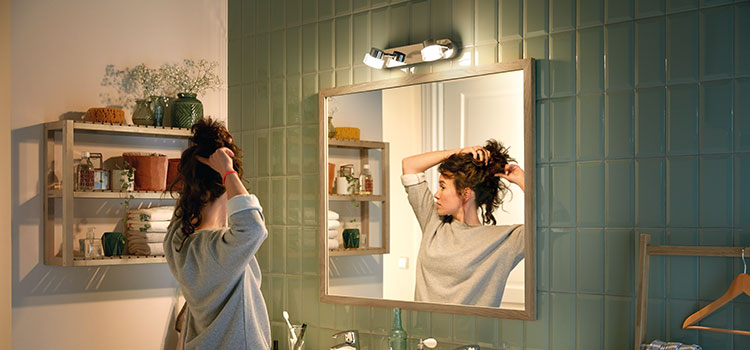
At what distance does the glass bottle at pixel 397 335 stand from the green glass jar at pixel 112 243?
3.95 ft

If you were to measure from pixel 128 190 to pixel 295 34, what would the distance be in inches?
35.7

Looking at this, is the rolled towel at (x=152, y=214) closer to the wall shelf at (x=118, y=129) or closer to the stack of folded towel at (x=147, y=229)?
the stack of folded towel at (x=147, y=229)

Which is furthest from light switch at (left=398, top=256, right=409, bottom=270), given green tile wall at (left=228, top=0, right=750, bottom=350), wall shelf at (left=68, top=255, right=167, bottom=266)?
wall shelf at (left=68, top=255, right=167, bottom=266)

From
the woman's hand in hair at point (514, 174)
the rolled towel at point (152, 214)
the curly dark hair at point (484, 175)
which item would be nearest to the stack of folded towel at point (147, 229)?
the rolled towel at point (152, 214)

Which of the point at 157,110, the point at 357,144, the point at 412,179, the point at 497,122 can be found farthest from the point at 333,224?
the point at 157,110

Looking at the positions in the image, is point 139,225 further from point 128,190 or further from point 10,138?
point 10,138

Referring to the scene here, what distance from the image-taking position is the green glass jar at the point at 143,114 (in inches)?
121

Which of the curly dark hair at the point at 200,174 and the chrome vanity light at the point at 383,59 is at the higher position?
the chrome vanity light at the point at 383,59

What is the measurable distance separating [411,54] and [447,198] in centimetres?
52

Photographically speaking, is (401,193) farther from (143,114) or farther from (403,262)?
(143,114)

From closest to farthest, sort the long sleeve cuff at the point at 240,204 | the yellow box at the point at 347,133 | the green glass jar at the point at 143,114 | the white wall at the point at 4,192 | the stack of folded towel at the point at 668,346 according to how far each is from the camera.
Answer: the stack of folded towel at the point at 668,346, the long sleeve cuff at the point at 240,204, the yellow box at the point at 347,133, the white wall at the point at 4,192, the green glass jar at the point at 143,114

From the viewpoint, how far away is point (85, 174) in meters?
2.89

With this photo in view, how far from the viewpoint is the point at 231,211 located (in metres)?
2.25

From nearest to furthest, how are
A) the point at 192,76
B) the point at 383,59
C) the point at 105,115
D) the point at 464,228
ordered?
the point at 464,228
the point at 383,59
the point at 105,115
the point at 192,76
